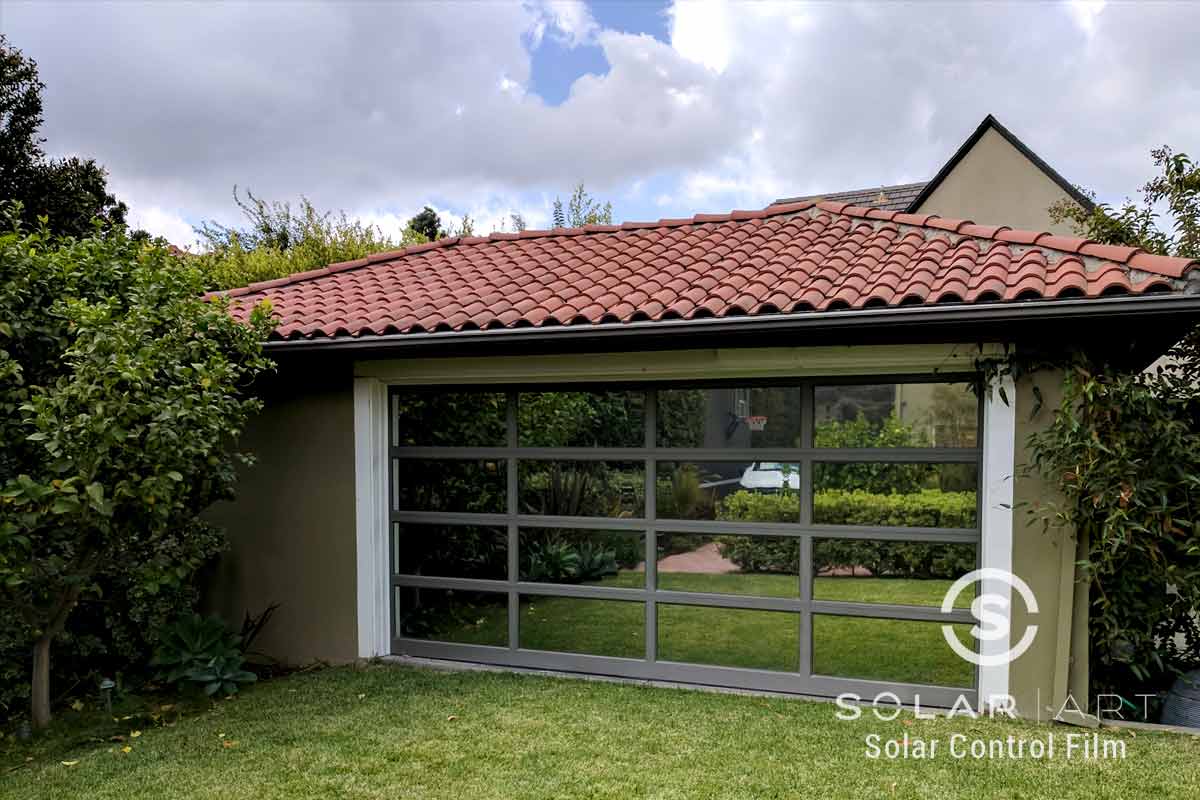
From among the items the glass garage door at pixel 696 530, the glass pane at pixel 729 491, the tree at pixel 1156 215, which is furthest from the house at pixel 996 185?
the glass pane at pixel 729 491

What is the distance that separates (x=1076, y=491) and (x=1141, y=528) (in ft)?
1.36

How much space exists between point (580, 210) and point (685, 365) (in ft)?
67.5

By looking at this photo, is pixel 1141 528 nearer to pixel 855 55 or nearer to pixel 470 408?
pixel 470 408

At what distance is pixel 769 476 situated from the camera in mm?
6320

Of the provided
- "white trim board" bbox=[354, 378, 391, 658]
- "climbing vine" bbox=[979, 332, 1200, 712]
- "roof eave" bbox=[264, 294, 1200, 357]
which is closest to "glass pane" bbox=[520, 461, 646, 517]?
"roof eave" bbox=[264, 294, 1200, 357]

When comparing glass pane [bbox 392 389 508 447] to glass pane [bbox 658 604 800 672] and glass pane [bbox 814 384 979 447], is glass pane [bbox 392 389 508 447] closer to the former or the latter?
glass pane [bbox 658 604 800 672]

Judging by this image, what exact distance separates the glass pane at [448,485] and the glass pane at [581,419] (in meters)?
0.49

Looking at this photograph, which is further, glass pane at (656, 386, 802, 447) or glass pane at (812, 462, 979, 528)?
glass pane at (656, 386, 802, 447)

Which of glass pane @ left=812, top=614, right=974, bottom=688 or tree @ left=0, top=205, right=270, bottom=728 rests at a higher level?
tree @ left=0, top=205, right=270, bottom=728

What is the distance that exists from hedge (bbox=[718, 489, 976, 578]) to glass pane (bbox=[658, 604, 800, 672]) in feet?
1.41

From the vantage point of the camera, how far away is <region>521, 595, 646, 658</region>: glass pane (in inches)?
264

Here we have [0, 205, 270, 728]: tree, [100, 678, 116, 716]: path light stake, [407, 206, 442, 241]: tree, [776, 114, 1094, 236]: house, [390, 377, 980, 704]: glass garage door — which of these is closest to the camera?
[0, 205, 270, 728]: tree

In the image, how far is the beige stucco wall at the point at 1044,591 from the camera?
521 centimetres

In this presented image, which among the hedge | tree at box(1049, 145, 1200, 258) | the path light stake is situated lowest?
the path light stake
